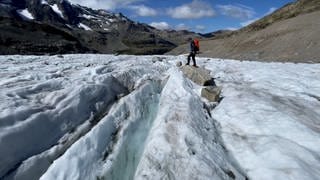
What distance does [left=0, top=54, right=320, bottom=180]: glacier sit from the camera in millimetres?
9680

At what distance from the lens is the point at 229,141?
1224 cm

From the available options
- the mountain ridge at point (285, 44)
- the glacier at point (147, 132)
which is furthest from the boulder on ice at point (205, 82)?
the mountain ridge at point (285, 44)

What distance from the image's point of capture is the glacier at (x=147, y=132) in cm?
968

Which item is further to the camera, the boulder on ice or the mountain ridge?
the mountain ridge

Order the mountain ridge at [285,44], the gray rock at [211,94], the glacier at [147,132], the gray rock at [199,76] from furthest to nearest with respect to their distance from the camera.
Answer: the mountain ridge at [285,44], the gray rock at [199,76], the gray rock at [211,94], the glacier at [147,132]

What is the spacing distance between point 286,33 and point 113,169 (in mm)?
62608

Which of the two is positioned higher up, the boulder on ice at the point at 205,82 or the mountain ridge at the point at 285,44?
the boulder on ice at the point at 205,82

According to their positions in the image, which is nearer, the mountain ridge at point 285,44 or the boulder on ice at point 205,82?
the boulder on ice at point 205,82

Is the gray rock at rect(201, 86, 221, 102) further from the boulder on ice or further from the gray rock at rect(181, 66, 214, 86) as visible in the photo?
the gray rock at rect(181, 66, 214, 86)

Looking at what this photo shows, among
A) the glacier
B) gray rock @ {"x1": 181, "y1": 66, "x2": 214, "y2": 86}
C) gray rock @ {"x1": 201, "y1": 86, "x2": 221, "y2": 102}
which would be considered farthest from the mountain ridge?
the glacier

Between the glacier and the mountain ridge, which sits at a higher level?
the glacier

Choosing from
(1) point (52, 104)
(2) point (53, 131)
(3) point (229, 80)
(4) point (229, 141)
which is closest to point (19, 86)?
(1) point (52, 104)

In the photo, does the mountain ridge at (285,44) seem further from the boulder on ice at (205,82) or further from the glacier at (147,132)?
the glacier at (147,132)

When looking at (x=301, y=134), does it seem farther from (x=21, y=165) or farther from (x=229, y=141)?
(x=21, y=165)
